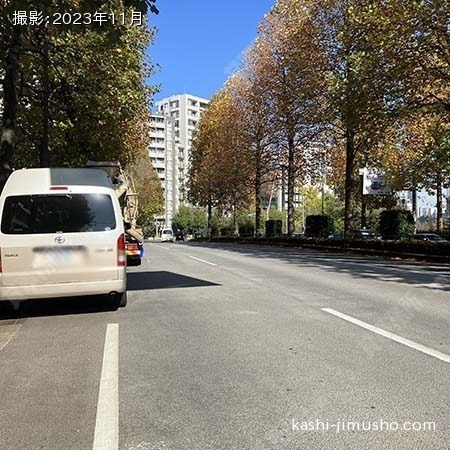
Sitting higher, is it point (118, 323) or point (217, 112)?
point (217, 112)

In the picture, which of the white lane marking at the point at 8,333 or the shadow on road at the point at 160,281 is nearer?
the white lane marking at the point at 8,333

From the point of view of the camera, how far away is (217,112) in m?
47.7

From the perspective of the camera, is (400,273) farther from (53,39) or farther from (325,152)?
(325,152)

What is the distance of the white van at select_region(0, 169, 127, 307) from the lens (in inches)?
305

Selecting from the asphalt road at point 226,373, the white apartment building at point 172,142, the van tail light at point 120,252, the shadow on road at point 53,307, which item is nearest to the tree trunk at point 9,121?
→ the shadow on road at point 53,307

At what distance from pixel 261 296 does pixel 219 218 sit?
6777 cm

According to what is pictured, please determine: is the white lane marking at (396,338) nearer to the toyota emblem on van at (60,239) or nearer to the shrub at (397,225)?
the toyota emblem on van at (60,239)

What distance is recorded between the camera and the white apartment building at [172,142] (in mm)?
130625

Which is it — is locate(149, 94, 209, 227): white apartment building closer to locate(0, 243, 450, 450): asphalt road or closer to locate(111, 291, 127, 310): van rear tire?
locate(111, 291, 127, 310): van rear tire

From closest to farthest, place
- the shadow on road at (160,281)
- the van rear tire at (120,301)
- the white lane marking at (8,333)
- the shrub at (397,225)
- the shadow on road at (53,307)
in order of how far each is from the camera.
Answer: the white lane marking at (8,333)
the shadow on road at (53,307)
the van rear tire at (120,301)
the shadow on road at (160,281)
the shrub at (397,225)

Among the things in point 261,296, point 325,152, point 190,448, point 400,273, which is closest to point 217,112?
point 325,152

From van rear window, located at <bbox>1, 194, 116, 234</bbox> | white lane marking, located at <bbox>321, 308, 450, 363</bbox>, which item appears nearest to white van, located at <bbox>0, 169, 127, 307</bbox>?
van rear window, located at <bbox>1, 194, 116, 234</bbox>

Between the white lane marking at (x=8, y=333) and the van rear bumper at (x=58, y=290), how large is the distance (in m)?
0.43

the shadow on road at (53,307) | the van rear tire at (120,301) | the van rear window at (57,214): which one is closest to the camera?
the van rear window at (57,214)
